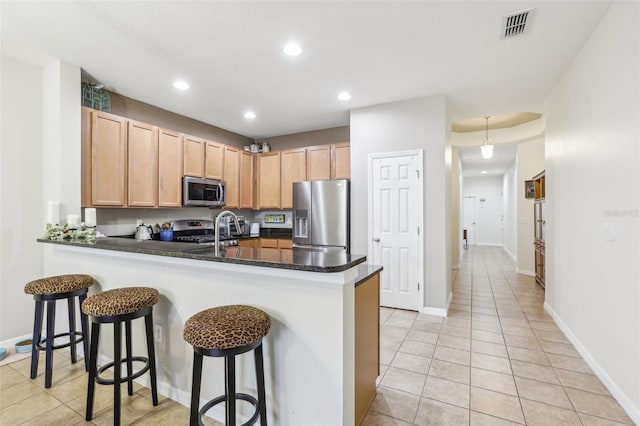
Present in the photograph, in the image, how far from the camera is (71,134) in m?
2.91

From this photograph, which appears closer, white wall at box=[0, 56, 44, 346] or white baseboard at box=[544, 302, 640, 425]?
white baseboard at box=[544, 302, 640, 425]

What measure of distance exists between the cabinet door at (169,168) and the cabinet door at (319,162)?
194cm

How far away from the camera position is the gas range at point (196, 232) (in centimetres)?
421

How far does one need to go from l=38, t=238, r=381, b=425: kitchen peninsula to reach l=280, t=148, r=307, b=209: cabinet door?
3.08 m

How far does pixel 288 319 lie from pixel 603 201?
2472 mm

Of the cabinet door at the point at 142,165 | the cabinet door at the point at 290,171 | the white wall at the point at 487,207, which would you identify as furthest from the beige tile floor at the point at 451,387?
the white wall at the point at 487,207

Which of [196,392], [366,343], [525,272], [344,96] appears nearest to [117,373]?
[196,392]

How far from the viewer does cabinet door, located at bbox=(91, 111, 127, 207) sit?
3.11 meters

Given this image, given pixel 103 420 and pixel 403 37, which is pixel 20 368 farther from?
pixel 403 37

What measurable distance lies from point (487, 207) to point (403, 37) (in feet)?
35.9

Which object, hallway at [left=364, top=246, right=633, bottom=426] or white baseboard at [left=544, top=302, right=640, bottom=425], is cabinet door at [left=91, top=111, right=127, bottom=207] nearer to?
hallway at [left=364, top=246, right=633, bottom=426]

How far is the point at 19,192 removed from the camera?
2844mm

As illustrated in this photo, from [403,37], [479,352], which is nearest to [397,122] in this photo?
[403,37]

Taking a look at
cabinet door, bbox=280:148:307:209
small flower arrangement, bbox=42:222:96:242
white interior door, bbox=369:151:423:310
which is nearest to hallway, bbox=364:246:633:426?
white interior door, bbox=369:151:423:310
